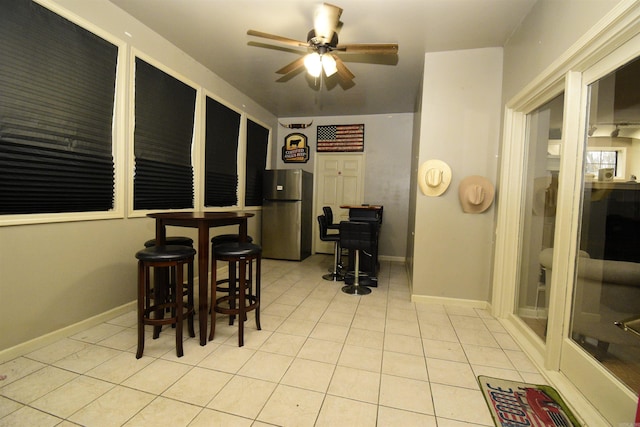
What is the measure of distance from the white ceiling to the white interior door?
184 cm

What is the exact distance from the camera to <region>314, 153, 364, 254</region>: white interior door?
221 inches

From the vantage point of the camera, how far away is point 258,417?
1455mm

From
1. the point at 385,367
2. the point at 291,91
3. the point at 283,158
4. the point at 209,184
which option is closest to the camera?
the point at 385,367

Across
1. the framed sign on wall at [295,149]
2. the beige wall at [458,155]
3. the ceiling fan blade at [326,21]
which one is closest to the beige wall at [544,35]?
the beige wall at [458,155]

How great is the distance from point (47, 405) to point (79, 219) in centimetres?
132

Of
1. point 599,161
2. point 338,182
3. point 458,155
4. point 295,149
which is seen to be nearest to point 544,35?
point 599,161

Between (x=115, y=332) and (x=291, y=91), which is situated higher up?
(x=291, y=91)

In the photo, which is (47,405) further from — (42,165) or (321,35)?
(321,35)

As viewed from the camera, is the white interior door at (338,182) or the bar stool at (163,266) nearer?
the bar stool at (163,266)

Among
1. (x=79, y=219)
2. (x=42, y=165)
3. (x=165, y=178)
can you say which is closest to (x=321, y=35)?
(x=165, y=178)

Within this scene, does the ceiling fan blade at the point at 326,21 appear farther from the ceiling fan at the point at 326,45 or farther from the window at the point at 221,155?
the window at the point at 221,155

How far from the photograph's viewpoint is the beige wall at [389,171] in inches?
211

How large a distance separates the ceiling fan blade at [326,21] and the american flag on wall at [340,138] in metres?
3.22

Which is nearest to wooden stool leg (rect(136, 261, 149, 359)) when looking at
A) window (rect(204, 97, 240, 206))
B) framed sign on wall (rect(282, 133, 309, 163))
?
window (rect(204, 97, 240, 206))
